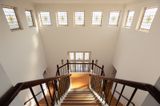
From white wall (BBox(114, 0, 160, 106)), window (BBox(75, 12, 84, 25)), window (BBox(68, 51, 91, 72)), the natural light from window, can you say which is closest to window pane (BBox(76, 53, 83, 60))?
window (BBox(68, 51, 91, 72))

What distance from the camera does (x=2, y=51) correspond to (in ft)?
9.80

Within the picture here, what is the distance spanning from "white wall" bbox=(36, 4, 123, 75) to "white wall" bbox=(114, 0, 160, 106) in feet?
2.62

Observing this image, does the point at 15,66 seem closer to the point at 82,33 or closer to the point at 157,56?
the point at 82,33

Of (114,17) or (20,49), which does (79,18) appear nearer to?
(114,17)

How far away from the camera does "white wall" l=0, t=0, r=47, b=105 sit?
3.15 m

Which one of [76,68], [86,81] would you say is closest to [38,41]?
[76,68]

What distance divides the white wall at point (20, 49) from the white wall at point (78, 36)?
0.74m

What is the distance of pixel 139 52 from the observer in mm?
4121

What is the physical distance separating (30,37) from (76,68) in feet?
10.6

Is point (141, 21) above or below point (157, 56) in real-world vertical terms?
above

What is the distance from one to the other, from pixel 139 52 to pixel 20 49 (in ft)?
13.7

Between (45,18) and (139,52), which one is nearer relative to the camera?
(139,52)

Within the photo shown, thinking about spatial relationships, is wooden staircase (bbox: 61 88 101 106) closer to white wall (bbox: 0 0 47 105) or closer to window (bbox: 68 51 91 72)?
white wall (bbox: 0 0 47 105)

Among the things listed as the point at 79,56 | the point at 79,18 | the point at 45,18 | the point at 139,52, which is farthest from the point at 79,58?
the point at 139,52
